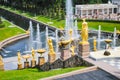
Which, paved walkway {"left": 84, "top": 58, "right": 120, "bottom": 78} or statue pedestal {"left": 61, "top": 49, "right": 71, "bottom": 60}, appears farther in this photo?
statue pedestal {"left": 61, "top": 49, "right": 71, "bottom": 60}

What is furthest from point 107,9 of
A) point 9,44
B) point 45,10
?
point 9,44

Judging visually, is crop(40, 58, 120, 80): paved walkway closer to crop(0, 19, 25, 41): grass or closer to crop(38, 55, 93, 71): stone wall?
crop(38, 55, 93, 71): stone wall

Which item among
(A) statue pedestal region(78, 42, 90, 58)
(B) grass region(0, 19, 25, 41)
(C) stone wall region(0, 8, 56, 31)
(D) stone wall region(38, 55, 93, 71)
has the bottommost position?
(C) stone wall region(0, 8, 56, 31)

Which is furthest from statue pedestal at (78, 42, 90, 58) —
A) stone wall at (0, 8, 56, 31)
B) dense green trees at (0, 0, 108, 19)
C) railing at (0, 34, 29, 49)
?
dense green trees at (0, 0, 108, 19)

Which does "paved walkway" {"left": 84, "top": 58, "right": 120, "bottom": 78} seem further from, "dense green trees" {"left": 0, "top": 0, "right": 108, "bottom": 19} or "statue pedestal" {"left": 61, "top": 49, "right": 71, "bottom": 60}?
"dense green trees" {"left": 0, "top": 0, "right": 108, "bottom": 19}

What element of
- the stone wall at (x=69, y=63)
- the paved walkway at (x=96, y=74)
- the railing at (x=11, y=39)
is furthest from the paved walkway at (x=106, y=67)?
the railing at (x=11, y=39)

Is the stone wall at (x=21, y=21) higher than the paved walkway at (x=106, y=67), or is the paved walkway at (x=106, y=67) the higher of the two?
the paved walkway at (x=106, y=67)

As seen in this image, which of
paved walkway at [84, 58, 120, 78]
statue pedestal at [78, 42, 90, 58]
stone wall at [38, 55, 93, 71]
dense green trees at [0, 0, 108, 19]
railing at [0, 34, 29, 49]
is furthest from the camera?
dense green trees at [0, 0, 108, 19]

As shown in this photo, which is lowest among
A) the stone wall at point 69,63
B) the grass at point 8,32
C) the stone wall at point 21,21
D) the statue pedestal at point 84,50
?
the stone wall at point 21,21

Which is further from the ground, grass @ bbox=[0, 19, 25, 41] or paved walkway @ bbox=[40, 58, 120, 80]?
paved walkway @ bbox=[40, 58, 120, 80]

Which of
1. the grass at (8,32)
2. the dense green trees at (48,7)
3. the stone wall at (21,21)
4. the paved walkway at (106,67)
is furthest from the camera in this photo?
the dense green trees at (48,7)

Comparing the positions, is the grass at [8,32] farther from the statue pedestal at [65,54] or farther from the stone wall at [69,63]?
the statue pedestal at [65,54]

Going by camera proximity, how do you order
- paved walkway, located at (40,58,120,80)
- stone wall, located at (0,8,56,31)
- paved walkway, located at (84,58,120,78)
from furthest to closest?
stone wall, located at (0,8,56,31)
paved walkway, located at (84,58,120,78)
paved walkway, located at (40,58,120,80)

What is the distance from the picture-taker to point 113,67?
23031 millimetres
